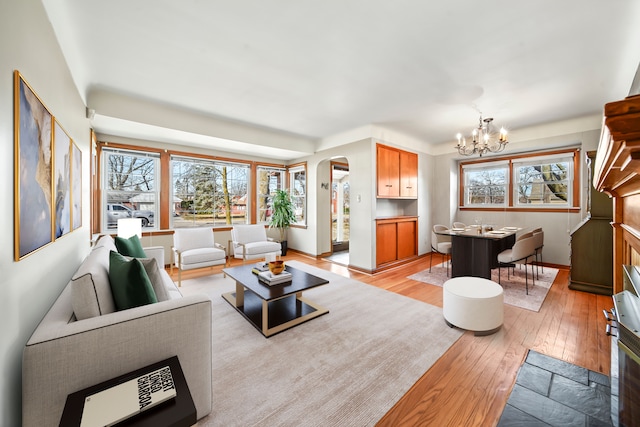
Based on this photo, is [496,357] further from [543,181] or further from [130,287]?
[543,181]

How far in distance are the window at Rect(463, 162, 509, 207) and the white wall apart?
6858mm

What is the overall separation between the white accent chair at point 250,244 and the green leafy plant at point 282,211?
76 cm

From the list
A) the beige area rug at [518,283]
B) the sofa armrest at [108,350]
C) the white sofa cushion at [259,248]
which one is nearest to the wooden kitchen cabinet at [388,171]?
the beige area rug at [518,283]

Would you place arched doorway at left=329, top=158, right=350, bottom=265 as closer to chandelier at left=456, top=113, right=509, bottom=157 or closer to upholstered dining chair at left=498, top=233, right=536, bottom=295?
chandelier at left=456, top=113, right=509, bottom=157

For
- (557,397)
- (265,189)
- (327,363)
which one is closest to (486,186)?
(557,397)

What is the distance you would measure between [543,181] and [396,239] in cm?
312

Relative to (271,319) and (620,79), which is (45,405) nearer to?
(271,319)

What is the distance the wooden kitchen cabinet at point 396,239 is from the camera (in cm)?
478

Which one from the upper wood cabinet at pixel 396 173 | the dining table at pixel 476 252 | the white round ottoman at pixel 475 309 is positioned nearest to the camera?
the white round ottoman at pixel 475 309

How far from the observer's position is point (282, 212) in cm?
602

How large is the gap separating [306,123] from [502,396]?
13.8 feet

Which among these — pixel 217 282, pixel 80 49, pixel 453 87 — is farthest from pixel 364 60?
pixel 217 282

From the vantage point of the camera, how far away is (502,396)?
1684mm

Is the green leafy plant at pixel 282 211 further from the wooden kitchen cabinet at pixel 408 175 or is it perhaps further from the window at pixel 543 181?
the window at pixel 543 181
